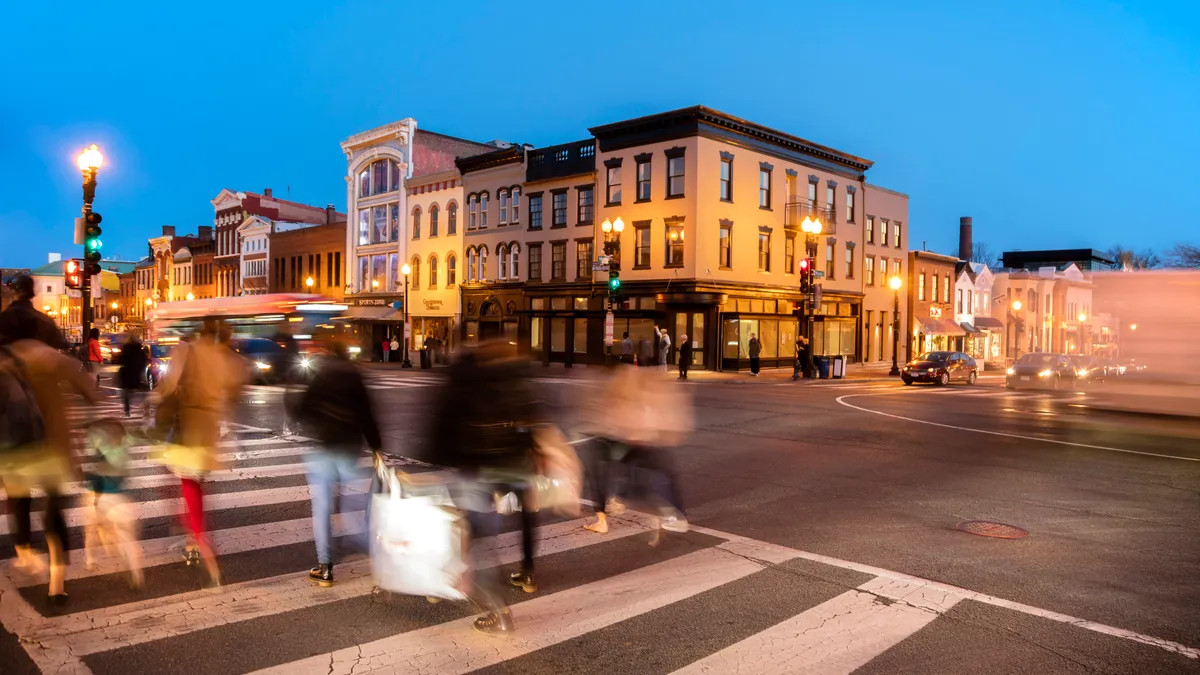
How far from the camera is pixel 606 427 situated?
7695mm

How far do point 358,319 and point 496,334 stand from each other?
4794cm

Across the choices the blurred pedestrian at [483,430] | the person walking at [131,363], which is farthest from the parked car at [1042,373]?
the blurred pedestrian at [483,430]

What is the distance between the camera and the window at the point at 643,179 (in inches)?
1527

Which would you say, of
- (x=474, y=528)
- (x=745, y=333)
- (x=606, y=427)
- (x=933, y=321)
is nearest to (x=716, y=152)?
(x=745, y=333)

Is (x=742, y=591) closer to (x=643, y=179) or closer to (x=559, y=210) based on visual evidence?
(x=643, y=179)

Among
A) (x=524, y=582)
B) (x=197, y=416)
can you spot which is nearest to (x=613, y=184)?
(x=197, y=416)

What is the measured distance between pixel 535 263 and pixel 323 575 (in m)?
38.6

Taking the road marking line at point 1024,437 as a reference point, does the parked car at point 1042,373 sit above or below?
above

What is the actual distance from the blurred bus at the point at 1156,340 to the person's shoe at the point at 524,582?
53.5ft

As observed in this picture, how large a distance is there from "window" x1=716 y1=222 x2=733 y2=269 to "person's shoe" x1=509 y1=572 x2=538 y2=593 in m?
32.5

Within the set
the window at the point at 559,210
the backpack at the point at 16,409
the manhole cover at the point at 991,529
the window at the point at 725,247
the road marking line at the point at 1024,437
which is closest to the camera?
the backpack at the point at 16,409

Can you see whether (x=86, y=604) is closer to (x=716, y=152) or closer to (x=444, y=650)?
(x=444, y=650)

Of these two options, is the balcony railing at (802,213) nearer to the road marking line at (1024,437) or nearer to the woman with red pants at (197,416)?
the road marking line at (1024,437)

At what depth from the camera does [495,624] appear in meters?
5.02
